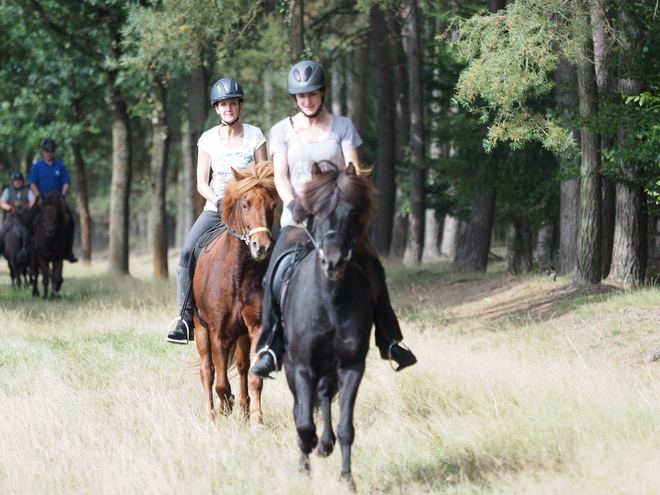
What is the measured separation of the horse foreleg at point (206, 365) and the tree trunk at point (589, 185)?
25.2 ft

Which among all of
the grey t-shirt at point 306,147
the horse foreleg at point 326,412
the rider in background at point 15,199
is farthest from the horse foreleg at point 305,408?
the rider in background at point 15,199

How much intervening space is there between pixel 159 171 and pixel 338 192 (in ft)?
62.6

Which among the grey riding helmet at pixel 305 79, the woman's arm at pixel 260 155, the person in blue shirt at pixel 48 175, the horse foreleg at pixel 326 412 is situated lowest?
the horse foreleg at pixel 326 412

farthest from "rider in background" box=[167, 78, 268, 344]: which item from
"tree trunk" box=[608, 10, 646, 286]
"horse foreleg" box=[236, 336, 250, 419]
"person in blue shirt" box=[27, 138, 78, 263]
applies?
"person in blue shirt" box=[27, 138, 78, 263]

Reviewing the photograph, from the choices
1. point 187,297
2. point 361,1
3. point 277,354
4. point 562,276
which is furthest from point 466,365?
point 361,1

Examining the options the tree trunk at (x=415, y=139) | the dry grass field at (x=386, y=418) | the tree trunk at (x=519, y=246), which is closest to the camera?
the dry grass field at (x=386, y=418)

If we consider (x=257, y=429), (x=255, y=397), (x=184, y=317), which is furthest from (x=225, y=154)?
(x=257, y=429)

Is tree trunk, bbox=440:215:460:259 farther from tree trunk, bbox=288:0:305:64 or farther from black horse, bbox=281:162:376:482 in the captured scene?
black horse, bbox=281:162:376:482

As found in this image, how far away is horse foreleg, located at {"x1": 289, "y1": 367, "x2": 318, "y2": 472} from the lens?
621 cm

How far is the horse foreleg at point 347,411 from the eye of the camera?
611cm

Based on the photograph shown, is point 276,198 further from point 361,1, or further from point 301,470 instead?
point 361,1

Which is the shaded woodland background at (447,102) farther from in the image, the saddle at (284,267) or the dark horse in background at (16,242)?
the saddle at (284,267)

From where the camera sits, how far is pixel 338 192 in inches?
238

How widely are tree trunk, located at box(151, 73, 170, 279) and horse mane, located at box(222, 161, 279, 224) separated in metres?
16.0
